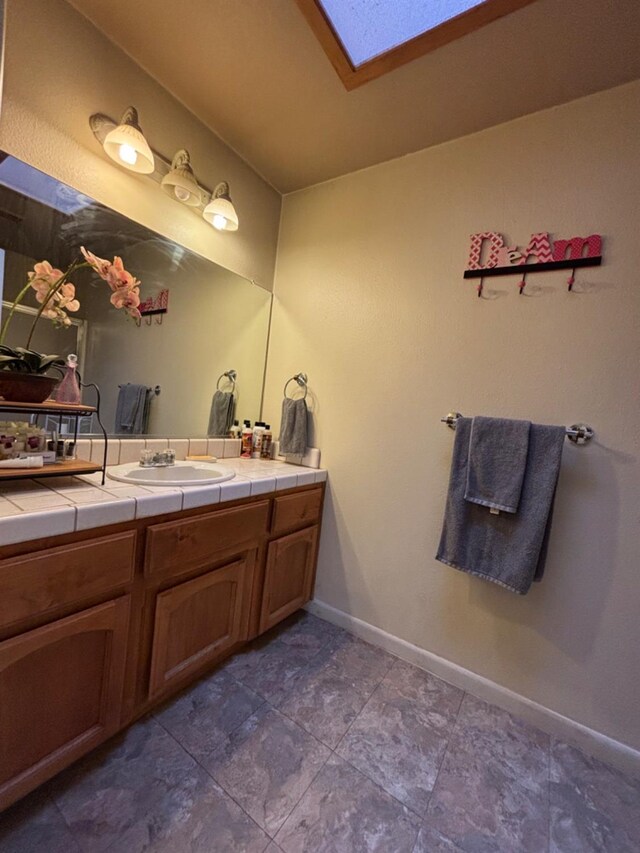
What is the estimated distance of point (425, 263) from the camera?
1.58 m

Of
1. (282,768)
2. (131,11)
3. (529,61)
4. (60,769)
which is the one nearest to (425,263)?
(529,61)

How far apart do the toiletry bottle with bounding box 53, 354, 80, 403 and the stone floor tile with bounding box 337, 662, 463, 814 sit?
1477 mm

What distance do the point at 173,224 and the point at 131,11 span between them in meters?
0.62

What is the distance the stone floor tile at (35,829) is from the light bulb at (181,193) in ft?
6.81

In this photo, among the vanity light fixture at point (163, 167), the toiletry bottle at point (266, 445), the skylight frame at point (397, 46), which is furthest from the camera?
the toiletry bottle at point (266, 445)

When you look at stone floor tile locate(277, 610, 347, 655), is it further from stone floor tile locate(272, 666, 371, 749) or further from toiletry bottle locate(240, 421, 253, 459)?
toiletry bottle locate(240, 421, 253, 459)

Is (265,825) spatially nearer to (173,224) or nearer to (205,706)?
(205,706)

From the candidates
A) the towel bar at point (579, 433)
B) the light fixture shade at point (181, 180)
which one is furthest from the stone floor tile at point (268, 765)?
the light fixture shade at point (181, 180)

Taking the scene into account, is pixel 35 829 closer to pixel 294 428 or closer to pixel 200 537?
pixel 200 537

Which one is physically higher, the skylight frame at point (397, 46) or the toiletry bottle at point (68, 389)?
the skylight frame at point (397, 46)

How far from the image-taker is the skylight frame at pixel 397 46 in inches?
40.3

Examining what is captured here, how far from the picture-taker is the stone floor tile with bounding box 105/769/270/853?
0.87 metres

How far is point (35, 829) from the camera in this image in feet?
2.87

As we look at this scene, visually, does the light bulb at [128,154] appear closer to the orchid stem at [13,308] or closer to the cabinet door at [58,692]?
the orchid stem at [13,308]
